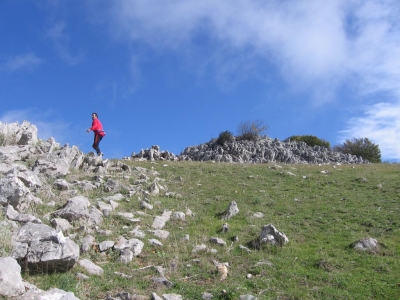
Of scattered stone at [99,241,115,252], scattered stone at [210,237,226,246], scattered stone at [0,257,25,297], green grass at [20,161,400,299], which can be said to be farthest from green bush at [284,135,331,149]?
scattered stone at [0,257,25,297]

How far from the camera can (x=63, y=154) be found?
59.9 ft

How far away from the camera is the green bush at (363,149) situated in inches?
2044

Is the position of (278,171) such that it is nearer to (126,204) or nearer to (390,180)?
(390,180)

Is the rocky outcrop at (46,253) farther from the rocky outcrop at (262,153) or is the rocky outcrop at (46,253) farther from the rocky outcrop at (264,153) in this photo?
the rocky outcrop at (264,153)

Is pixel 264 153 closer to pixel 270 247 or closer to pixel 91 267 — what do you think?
pixel 270 247

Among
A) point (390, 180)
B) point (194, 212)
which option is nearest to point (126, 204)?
point (194, 212)

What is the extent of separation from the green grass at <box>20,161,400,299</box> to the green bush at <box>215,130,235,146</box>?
24.7m

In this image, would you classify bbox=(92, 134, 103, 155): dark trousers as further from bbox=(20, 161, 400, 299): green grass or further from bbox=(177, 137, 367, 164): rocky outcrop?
bbox=(177, 137, 367, 164): rocky outcrop

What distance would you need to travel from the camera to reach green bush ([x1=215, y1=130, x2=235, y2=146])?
150 feet

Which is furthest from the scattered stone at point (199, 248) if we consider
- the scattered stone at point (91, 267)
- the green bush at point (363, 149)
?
the green bush at point (363, 149)

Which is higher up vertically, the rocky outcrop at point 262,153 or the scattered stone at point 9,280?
the rocky outcrop at point 262,153

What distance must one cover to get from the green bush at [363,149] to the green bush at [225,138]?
17.0 meters

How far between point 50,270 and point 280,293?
4.78 m

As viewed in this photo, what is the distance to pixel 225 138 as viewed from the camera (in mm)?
46188
